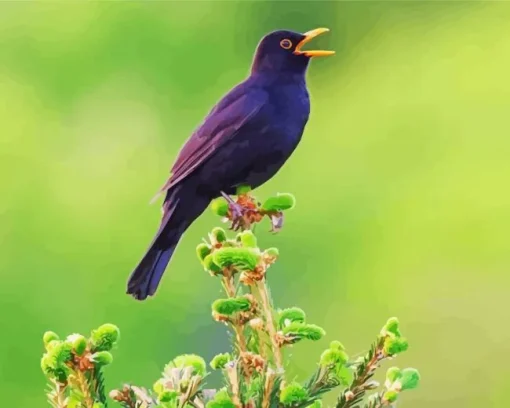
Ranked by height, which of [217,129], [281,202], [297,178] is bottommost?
[281,202]

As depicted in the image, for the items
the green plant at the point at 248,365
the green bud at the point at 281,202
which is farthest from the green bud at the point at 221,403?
the green bud at the point at 281,202

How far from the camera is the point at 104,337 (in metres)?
0.74

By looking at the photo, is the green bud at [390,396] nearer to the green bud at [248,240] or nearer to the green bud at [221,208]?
the green bud at [248,240]

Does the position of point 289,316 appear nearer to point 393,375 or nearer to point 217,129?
point 393,375

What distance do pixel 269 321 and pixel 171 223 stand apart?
0.61 m

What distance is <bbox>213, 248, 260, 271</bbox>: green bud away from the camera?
768 millimetres

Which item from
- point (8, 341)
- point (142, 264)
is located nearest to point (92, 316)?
point (8, 341)

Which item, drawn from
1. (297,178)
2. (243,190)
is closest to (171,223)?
(243,190)

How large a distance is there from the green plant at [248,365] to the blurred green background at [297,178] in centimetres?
208

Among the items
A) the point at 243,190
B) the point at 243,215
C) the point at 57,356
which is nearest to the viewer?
the point at 57,356

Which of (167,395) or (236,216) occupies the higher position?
(236,216)

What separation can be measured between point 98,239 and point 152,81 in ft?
2.32

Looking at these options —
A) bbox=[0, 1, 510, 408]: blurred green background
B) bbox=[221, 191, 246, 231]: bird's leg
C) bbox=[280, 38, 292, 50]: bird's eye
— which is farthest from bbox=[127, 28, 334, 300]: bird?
bbox=[0, 1, 510, 408]: blurred green background

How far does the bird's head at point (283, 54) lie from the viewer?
1.54 meters
